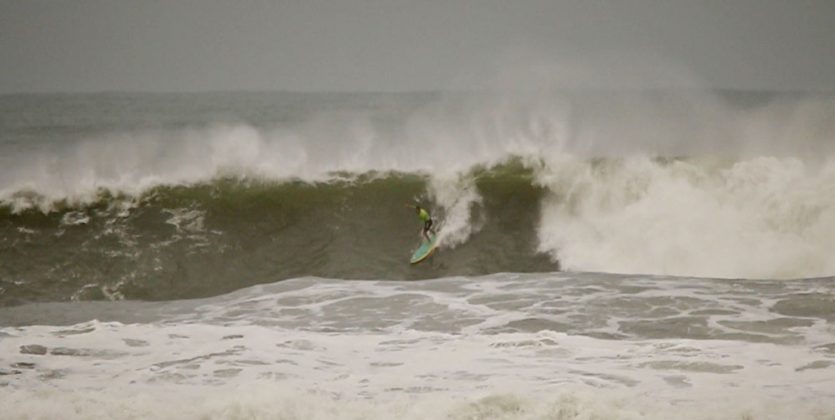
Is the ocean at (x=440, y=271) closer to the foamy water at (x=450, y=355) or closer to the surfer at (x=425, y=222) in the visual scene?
the foamy water at (x=450, y=355)

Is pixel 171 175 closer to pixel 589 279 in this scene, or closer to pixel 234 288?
pixel 234 288

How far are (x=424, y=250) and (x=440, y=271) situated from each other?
1.91ft

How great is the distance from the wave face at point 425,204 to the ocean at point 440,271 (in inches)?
1.8

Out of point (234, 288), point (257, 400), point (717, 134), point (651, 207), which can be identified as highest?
point (717, 134)

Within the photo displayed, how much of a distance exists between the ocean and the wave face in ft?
0.15

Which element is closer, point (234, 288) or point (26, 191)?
point (234, 288)

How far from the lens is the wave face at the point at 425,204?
12.1 metres

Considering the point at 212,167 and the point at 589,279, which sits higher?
the point at 212,167

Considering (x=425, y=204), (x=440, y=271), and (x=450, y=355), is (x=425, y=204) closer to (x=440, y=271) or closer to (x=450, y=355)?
(x=440, y=271)

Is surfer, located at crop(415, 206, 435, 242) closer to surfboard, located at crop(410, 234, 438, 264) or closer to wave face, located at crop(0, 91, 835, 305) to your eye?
surfboard, located at crop(410, 234, 438, 264)

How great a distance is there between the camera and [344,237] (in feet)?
43.2

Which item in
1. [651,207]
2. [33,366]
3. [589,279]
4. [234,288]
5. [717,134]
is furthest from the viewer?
[717,134]

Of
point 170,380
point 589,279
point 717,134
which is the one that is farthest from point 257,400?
point 717,134

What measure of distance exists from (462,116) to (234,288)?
891 centimetres
